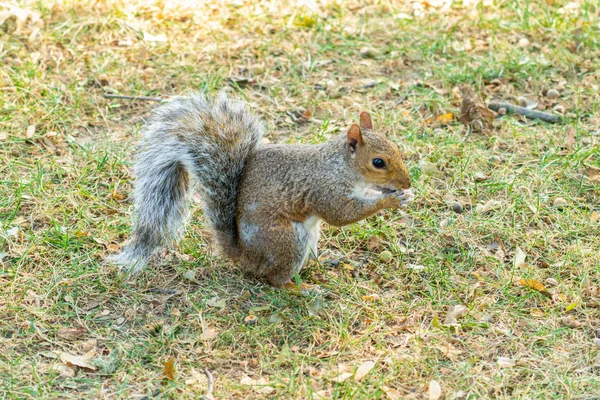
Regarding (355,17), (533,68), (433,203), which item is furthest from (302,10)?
(433,203)

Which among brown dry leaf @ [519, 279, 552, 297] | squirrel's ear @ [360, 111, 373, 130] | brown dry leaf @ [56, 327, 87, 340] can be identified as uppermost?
squirrel's ear @ [360, 111, 373, 130]

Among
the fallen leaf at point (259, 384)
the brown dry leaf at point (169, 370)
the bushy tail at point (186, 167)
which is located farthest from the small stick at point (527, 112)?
the brown dry leaf at point (169, 370)

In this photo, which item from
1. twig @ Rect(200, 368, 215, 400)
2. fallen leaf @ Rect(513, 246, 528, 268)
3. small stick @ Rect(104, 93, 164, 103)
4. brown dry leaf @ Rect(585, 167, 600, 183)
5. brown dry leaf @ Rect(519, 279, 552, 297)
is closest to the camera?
twig @ Rect(200, 368, 215, 400)

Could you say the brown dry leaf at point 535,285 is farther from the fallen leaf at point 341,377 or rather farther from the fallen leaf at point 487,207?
the fallen leaf at point 341,377

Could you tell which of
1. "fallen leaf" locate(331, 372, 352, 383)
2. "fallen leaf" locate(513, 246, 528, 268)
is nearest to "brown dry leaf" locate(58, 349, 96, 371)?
"fallen leaf" locate(331, 372, 352, 383)

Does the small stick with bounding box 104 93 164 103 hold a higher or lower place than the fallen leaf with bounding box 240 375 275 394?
higher

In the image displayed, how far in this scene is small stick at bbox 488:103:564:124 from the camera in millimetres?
4234

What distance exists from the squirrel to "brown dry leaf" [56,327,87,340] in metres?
0.33

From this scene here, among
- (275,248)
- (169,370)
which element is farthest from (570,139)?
(169,370)

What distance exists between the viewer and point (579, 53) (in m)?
4.73

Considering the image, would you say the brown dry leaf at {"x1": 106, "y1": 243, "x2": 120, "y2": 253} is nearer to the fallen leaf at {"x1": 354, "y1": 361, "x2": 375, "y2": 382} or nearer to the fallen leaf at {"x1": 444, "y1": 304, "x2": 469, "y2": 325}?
the fallen leaf at {"x1": 354, "y1": 361, "x2": 375, "y2": 382}

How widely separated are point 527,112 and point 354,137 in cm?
164

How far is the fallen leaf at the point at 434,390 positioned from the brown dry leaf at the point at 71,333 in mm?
1229

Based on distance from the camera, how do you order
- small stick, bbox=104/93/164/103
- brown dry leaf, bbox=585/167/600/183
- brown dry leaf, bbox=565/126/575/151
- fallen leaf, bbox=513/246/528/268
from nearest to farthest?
fallen leaf, bbox=513/246/528/268, brown dry leaf, bbox=585/167/600/183, brown dry leaf, bbox=565/126/575/151, small stick, bbox=104/93/164/103
